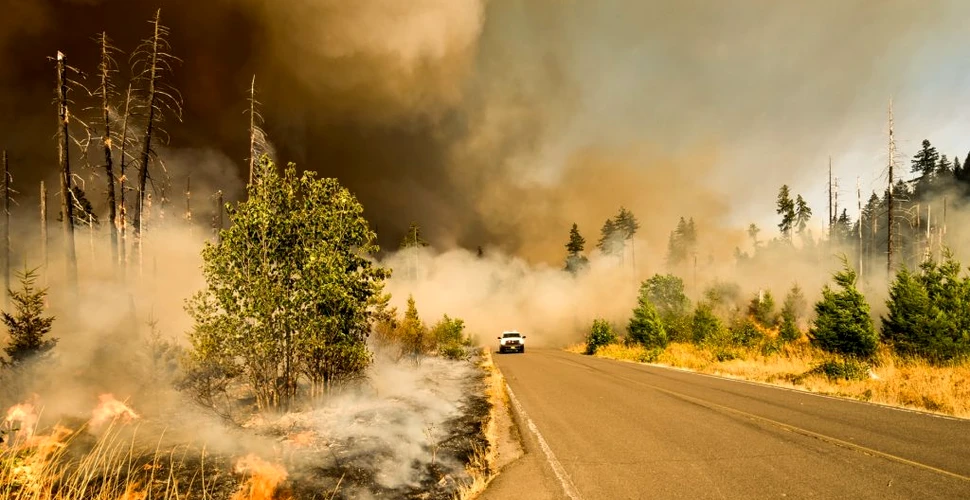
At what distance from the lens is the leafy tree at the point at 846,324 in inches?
672

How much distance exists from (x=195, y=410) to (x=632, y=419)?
32.4 ft

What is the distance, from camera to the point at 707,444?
734 cm

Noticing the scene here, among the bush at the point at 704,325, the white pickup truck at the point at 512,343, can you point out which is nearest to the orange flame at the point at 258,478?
the white pickup truck at the point at 512,343

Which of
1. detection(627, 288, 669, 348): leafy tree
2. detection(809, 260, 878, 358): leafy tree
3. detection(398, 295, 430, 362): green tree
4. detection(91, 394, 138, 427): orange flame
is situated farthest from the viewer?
detection(627, 288, 669, 348): leafy tree

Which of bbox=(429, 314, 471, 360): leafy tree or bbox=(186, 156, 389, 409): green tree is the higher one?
bbox=(186, 156, 389, 409): green tree

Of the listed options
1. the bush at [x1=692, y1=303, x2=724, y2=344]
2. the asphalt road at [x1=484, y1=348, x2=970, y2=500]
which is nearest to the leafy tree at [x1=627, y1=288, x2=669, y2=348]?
the bush at [x1=692, y1=303, x2=724, y2=344]

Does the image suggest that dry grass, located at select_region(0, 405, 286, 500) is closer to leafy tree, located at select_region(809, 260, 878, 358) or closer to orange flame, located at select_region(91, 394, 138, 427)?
orange flame, located at select_region(91, 394, 138, 427)

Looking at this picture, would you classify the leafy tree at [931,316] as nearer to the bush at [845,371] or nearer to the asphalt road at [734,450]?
the bush at [845,371]

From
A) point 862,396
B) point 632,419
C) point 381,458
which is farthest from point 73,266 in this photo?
point 862,396

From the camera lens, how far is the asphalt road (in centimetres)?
544

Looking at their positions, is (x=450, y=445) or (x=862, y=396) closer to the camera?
(x=450, y=445)

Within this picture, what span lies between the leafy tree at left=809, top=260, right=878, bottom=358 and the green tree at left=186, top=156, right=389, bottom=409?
60.5ft

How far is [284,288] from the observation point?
1009cm

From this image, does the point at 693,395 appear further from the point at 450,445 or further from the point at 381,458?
the point at 381,458
